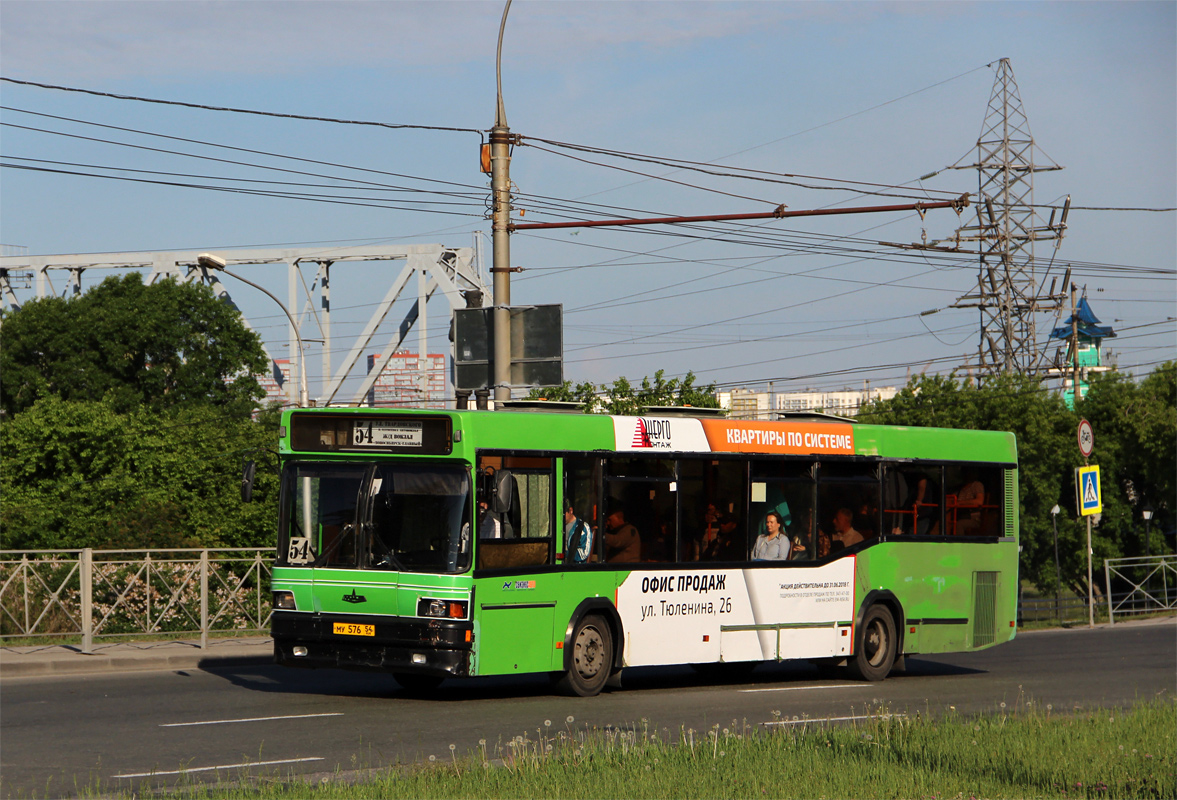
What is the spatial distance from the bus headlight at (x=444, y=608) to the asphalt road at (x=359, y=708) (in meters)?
0.91

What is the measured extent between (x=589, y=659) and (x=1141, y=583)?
2242 cm

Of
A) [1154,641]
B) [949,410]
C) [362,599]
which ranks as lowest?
[1154,641]

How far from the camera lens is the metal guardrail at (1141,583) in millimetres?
31875

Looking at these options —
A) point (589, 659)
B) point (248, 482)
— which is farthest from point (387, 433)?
point (589, 659)

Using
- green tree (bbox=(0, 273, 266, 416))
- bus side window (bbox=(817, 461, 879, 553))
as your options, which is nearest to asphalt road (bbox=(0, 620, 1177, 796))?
bus side window (bbox=(817, 461, 879, 553))

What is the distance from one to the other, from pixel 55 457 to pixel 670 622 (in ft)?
106

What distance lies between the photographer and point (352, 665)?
13039 millimetres

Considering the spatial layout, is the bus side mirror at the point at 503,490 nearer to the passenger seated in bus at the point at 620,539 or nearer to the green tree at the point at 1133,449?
the passenger seated in bus at the point at 620,539

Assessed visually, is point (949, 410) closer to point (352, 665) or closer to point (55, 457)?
point (55, 457)

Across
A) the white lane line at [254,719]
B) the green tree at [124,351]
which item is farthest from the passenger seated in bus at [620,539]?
the green tree at [124,351]

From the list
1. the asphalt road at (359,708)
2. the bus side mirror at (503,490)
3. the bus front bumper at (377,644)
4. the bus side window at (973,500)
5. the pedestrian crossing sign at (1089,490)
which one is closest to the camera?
A: the asphalt road at (359,708)

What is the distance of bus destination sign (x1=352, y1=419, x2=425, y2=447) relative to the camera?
13211 millimetres

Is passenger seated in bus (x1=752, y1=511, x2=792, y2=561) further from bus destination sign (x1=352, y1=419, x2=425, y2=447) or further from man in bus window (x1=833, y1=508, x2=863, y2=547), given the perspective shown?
bus destination sign (x1=352, y1=419, x2=425, y2=447)

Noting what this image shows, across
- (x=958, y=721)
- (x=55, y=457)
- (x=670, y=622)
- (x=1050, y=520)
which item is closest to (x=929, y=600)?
(x=670, y=622)
